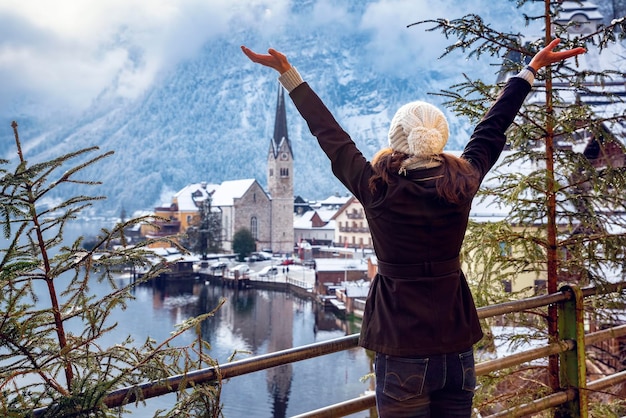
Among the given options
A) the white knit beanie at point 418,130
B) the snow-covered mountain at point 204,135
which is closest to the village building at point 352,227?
the white knit beanie at point 418,130

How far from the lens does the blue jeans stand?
1389mm

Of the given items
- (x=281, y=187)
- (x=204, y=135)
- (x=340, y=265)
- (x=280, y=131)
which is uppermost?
(x=204, y=135)

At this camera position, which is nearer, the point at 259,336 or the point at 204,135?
the point at 259,336

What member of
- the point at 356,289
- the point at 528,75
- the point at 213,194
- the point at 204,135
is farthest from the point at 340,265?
the point at 204,135

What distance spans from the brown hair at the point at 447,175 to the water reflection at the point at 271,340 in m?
12.5

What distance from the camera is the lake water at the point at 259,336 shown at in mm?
20156

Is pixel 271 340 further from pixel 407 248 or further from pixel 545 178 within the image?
pixel 407 248

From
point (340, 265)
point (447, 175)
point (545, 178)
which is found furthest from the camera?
point (340, 265)

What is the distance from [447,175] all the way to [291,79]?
453mm

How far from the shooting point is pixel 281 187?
207 feet

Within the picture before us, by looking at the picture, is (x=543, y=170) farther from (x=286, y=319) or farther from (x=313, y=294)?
(x=313, y=294)

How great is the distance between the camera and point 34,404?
139 cm

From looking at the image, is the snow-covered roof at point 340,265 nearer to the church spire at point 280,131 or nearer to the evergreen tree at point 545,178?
the church spire at point 280,131

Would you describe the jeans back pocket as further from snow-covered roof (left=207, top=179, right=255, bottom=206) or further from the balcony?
snow-covered roof (left=207, top=179, right=255, bottom=206)
